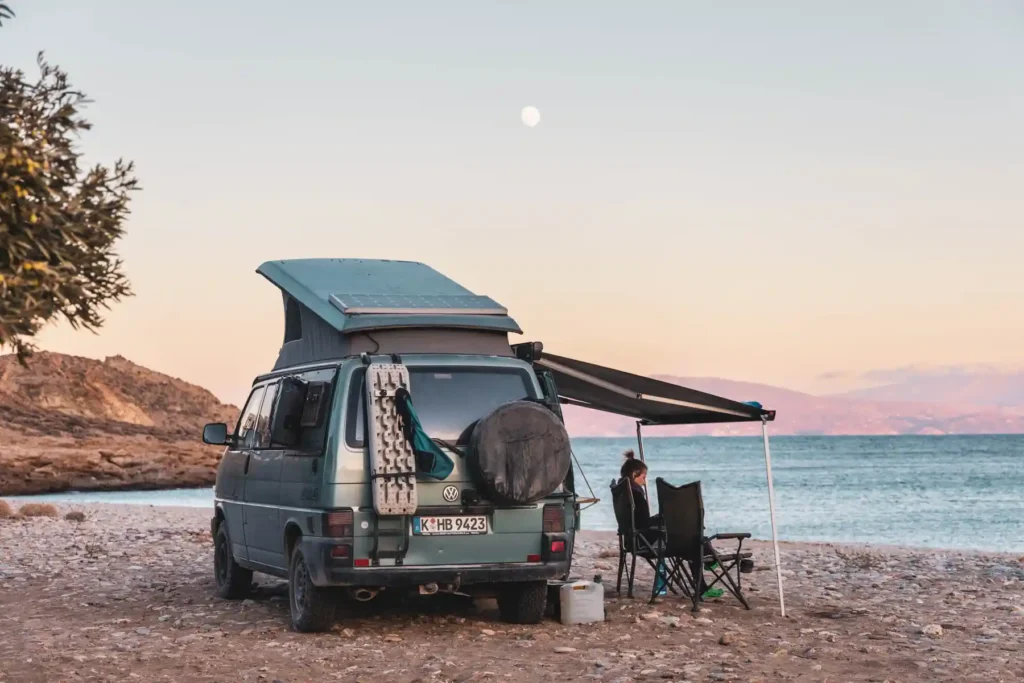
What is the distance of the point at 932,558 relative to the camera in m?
19.0

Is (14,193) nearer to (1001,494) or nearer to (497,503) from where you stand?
(497,503)

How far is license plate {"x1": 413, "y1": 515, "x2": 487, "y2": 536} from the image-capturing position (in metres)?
9.73

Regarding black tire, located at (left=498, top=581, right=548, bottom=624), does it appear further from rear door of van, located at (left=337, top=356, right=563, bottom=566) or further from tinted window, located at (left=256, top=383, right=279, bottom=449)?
tinted window, located at (left=256, top=383, right=279, bottom=449)

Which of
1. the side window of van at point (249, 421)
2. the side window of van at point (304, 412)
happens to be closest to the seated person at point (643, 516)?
the side window of van at point (304, 412)

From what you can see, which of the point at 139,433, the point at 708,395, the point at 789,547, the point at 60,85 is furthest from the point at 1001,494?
the point at 139,433

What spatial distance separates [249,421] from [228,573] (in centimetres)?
161

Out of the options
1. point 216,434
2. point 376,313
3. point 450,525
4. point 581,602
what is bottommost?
point 581,602

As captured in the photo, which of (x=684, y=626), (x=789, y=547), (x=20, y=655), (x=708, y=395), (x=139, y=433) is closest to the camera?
(x=20, y=655)

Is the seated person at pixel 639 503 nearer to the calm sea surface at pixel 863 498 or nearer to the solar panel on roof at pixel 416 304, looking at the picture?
the solar panel on roof at pixel 416 304

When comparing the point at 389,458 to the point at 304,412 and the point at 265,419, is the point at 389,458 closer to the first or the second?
the point at 304,412

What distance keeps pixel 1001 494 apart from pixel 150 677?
54.6 meters

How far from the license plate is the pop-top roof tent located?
1325mm

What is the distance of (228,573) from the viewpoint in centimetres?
1283

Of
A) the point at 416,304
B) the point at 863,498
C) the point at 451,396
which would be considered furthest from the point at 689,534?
the point at 863,498
